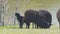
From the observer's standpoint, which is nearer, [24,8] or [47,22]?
[47,22]

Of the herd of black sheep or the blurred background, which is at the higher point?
the blurred background

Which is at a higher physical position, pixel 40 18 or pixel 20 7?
pixel 20 7

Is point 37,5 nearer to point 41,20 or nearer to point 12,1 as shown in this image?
point 12,1

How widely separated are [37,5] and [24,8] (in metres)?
0.99

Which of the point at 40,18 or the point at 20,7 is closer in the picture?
the point at 40,18

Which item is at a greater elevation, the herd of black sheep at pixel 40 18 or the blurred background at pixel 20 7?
the blurred background at pixel 20 7

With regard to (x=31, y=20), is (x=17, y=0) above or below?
above

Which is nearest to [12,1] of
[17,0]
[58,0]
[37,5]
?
[17,0]

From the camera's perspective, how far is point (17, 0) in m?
19.4

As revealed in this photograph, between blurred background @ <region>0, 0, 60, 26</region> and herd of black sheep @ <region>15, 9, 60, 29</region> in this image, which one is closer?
herd of black sheep @ <region>15, 9, 60, 29</region>

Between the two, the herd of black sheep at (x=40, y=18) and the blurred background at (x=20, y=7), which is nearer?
the herd of black sheep at (x=40, y=18)

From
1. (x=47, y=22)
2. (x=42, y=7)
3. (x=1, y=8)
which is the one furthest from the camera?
(x=42, y=7)

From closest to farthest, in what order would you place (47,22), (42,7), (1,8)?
(47,22) → (1,8) → (42,7)

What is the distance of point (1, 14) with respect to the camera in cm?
1895
